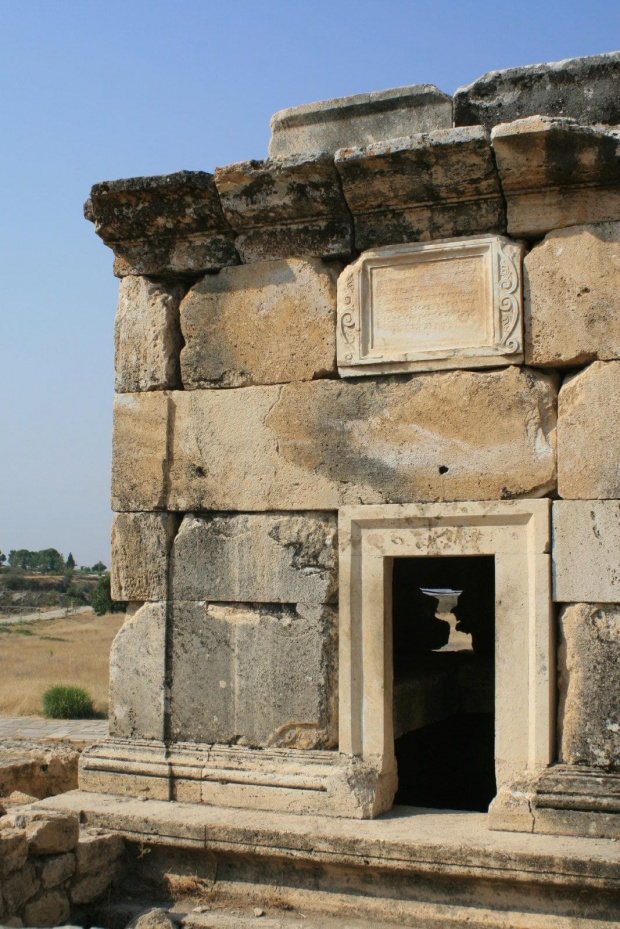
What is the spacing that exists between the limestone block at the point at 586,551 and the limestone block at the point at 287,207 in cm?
179

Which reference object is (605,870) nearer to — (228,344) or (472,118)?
(228,344)

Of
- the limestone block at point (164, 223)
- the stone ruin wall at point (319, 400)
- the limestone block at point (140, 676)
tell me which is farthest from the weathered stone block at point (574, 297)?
the limestone block at point (140, 676)

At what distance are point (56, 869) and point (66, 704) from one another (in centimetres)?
875

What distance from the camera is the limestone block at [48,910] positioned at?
422 centimetres

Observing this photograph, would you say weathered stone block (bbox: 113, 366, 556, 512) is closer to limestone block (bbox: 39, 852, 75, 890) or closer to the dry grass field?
limestone block (bbox: 39, 852, 75, 890)

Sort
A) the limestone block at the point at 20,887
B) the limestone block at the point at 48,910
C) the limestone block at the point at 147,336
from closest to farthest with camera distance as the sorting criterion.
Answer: the limestone block at the point at 20,887 < the limestone block at the point at 48,910 < the limestone block at the point at 147,336

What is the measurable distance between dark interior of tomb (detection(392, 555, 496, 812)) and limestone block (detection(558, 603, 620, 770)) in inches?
53.9

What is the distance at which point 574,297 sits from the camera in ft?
15.0

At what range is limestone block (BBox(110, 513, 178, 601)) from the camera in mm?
5258

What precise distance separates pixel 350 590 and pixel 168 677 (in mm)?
1150

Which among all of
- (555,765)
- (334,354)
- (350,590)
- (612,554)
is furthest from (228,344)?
(555,765)

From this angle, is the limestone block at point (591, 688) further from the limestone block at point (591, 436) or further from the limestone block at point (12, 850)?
the limestone block at point (12, 850)

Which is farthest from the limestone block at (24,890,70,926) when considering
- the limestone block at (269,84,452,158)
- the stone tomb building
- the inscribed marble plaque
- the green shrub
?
the green shrub

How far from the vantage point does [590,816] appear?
4223 millimetres
